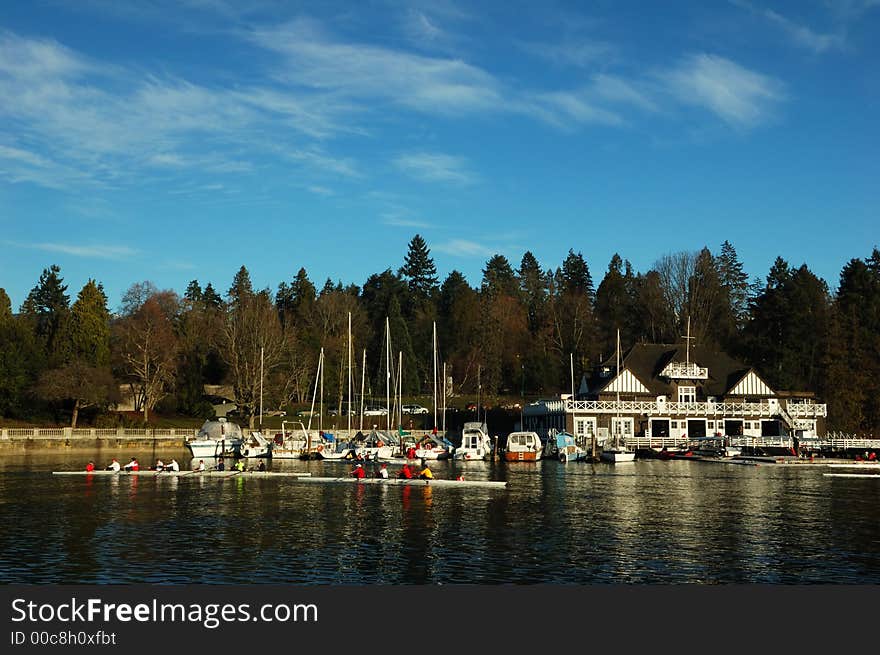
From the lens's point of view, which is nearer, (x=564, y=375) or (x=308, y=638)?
(x=308, y=638)

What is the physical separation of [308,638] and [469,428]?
62.1 meters

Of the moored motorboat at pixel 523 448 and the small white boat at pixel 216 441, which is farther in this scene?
the small white boat at pixel 216 441

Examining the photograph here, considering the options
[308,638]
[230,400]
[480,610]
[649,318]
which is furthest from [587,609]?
[649,318]

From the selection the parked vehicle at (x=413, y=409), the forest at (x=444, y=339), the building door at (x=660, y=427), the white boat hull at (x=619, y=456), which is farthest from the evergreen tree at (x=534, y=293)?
the white boat hull at (x=619, y=456)

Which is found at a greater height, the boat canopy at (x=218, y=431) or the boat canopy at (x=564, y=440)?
the boat canopy at (x=218, y=431)

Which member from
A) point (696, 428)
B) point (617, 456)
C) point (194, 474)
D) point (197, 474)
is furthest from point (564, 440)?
point (194, 474)

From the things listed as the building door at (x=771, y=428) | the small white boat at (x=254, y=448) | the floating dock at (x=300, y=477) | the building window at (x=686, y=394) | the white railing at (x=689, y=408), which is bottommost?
the floating dock at (x=300, y=477)

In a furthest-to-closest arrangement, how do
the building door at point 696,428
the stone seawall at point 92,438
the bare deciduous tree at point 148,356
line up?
the bare deciduous tree at point 148,356, the building door at point 696,428, the stone seawall at point 92,438

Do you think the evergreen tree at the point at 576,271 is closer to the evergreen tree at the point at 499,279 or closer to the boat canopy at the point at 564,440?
the evergreen tree at the point at 499,279

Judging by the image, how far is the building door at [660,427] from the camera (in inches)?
3514

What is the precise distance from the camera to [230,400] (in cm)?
11481

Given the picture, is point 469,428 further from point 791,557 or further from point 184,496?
point 791,557

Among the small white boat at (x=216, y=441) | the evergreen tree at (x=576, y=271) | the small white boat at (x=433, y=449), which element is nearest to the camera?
the small white boat at (x=433, y=449)

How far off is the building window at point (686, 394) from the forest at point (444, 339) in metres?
11.7
